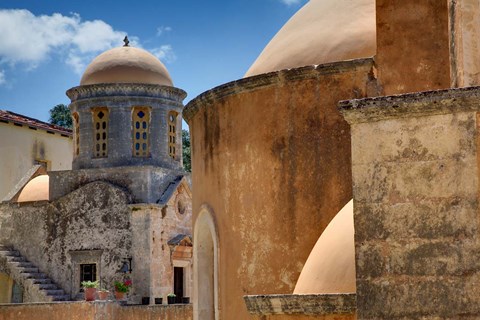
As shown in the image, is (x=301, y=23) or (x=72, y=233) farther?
(x=72, y=233)

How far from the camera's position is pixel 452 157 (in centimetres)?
406

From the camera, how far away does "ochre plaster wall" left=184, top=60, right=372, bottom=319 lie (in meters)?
7.49

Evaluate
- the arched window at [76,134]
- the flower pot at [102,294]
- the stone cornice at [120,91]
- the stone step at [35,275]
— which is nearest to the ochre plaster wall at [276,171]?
the flower pot at [102,294]

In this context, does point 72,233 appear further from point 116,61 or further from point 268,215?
point 268,215

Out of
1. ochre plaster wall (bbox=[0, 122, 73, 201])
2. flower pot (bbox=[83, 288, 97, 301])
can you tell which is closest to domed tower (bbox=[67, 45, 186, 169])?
flower pot (bbox=[83, 288, 97, 301])

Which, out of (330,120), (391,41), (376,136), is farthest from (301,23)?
(376,136)

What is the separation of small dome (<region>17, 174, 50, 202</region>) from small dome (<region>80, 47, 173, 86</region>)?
10.5ft

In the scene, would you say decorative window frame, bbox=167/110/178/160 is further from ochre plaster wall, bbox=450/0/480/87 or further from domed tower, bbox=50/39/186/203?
ochre plaster wall, bbox=450/0/480/87

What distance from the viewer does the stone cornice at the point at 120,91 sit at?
2459cm

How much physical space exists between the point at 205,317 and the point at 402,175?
5.48 m

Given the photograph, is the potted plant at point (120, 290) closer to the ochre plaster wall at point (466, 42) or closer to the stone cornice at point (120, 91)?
the stone cornice at point (120, 91)

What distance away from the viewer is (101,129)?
2483 centimetres

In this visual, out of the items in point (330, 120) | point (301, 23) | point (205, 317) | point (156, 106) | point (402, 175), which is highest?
point (156, 106)

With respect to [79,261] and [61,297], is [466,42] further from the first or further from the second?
[79,261]
